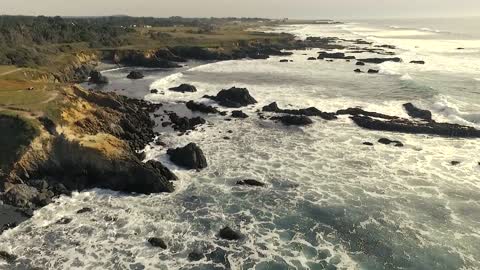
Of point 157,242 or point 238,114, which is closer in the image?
point 157,242

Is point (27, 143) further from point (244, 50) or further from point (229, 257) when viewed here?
point (244, 50)

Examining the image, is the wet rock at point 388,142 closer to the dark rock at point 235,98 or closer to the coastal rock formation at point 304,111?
the coastal rock formation at point 304,111

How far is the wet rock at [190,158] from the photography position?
111ft

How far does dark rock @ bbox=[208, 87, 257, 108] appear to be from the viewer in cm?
5412

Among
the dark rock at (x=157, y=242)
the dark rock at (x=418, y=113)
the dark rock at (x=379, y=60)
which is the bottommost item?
the dark rock at (x=379, y=60)

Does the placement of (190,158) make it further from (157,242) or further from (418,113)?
(418,113)

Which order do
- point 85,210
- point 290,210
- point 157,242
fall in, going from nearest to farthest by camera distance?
1. point 157,242
2. point 85,210
3. point 290,210

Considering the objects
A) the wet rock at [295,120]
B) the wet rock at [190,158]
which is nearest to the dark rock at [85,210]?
the wet rock at [190,158]

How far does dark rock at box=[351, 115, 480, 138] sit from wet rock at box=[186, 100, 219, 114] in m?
16.1

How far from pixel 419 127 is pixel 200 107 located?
78.2 feet

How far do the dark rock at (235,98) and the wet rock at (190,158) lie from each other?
64.7 feet

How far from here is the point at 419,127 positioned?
44062 millimetres

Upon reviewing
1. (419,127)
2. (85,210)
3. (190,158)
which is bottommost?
(419,127)

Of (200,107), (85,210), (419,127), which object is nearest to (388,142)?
(419,127)
